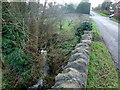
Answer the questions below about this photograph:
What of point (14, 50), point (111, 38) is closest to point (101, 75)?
point (14, 50)

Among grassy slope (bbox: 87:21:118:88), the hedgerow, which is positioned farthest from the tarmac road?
the hedgerow

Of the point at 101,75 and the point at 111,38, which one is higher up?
the point at 111,38

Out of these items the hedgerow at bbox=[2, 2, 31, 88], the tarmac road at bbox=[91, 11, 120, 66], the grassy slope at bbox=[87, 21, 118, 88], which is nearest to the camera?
the grassy slope at bbox=[87, 21, 118, 88]

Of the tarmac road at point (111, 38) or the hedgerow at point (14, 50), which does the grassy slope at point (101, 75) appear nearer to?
the tarmac road at point (111, 38)

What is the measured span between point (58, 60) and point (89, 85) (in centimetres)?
197

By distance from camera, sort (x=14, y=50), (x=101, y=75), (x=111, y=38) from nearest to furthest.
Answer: (x=101, y=75) < (x=14, y=50) < (x=111, y=38)

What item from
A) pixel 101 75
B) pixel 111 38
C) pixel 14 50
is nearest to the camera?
pixel 101 75

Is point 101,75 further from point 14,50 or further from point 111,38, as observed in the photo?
point 111,38

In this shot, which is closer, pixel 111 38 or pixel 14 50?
pixel 14 50

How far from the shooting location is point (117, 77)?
340 cm

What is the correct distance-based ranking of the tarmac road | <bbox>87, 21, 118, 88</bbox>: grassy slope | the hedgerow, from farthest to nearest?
the tarmac road → the hedgerow → <bbox>87, 21, 118, 88</bbox>: grassy slope

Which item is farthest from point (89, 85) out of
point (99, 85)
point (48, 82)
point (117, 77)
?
point (48, 82)

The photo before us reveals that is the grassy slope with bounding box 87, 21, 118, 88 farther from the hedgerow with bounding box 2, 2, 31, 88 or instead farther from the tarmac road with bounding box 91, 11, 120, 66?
the hedgerow with bounding box 2, 2, 31, 88

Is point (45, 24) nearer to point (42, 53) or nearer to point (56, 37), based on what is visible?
point (56, 37)
